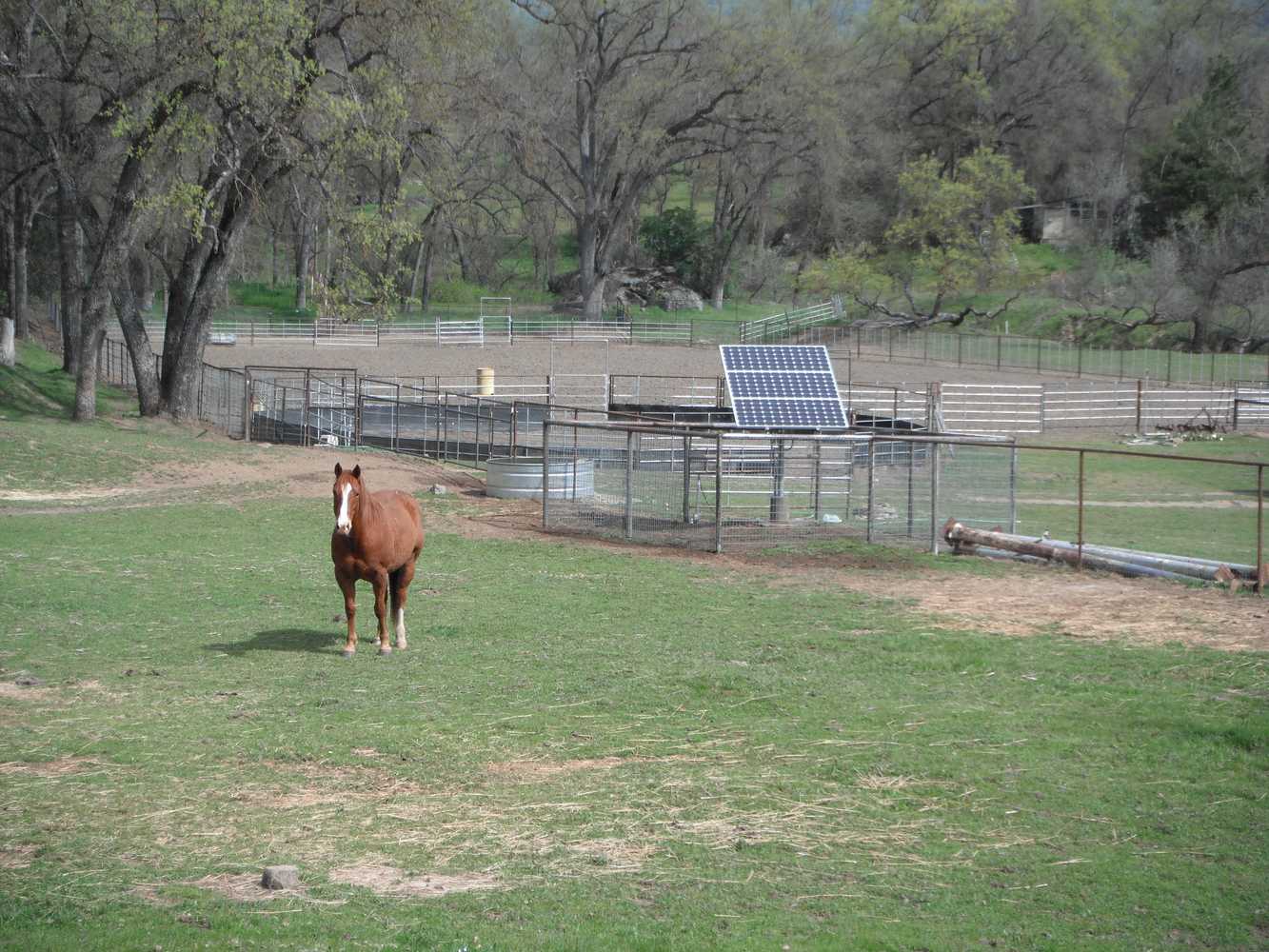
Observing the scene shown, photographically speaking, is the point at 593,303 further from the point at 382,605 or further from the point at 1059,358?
the point at 382,605

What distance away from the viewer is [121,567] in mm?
15641

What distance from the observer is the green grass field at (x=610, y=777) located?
6055 millimetres

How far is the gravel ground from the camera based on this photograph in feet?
176

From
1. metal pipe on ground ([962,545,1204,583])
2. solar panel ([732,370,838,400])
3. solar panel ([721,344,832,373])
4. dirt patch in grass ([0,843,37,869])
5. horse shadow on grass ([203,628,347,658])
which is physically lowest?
dirt patch in grass ([0,843,37,869])

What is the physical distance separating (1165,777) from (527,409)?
30.6 meters

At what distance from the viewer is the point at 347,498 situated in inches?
433

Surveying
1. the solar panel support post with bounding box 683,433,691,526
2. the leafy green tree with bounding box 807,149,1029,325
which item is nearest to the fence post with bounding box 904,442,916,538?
the solar panel support post with bounding box 683,433,691,526

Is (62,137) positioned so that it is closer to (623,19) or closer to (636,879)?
(636,879)

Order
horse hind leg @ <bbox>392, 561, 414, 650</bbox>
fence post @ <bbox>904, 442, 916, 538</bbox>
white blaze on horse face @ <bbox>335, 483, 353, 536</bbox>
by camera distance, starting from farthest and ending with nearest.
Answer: fence post @ <bbox>904, 442, 916, 538</bbox>
horse hind leg @ <bbox>392, 561, 414, 650</bbox>
white blaze on horse face @ <bbox>335, 483, 353, 536</bbox>

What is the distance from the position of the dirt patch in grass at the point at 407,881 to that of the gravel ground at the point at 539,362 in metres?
43.9

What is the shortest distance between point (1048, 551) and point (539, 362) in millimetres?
41904

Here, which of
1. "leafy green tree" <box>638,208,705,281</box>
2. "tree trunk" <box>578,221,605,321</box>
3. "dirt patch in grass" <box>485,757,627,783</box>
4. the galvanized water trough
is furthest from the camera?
"leafy green tree" <box>638,208,705,281</box>

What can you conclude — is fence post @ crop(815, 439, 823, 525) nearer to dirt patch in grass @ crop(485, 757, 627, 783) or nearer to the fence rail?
the fence rail

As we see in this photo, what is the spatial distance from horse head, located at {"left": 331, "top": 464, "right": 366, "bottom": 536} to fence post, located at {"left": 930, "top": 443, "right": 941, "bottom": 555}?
368 inches
